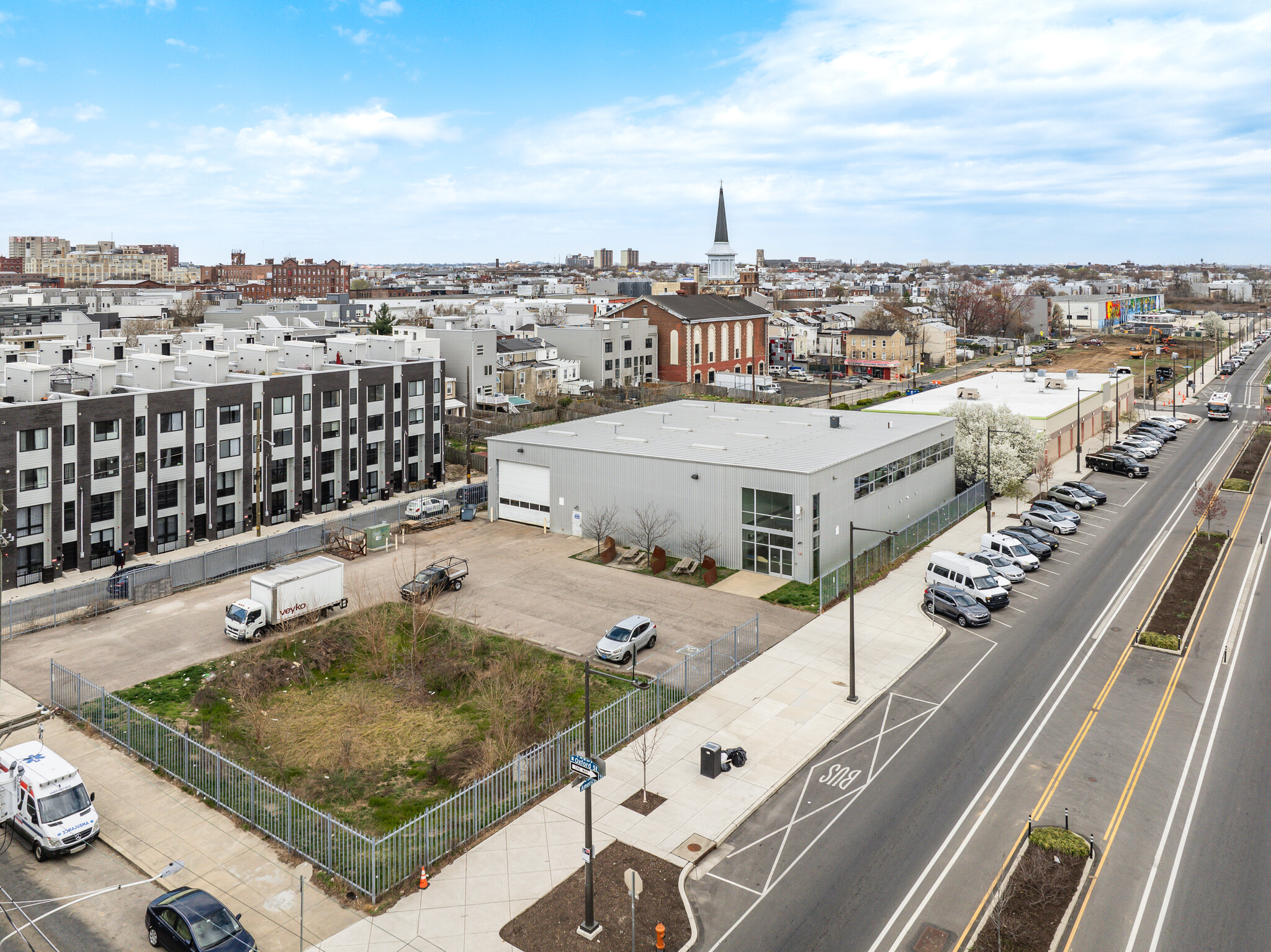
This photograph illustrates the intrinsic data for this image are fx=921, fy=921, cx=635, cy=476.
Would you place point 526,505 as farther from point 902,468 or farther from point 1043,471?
point 1043,471

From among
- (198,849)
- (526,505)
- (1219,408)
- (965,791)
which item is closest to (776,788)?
(965,791)

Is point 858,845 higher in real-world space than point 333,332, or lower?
lower

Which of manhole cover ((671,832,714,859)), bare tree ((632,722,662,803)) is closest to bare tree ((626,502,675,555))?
bare tree ((632,722,662,803))

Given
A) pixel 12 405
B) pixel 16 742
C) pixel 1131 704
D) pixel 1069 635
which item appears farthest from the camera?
pixel 12 405

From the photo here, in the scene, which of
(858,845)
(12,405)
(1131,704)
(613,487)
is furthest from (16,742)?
(1131,704)

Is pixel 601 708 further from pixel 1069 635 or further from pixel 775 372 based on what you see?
pixel 775 372

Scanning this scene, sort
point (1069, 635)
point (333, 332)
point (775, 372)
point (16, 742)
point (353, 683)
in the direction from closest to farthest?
point (16, 742) → point (353, 683) → point (1069, 635) → point (333, 332) → point (775, 372)

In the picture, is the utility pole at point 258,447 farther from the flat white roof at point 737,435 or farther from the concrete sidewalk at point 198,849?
the concrete sidewalk at point 198,849
